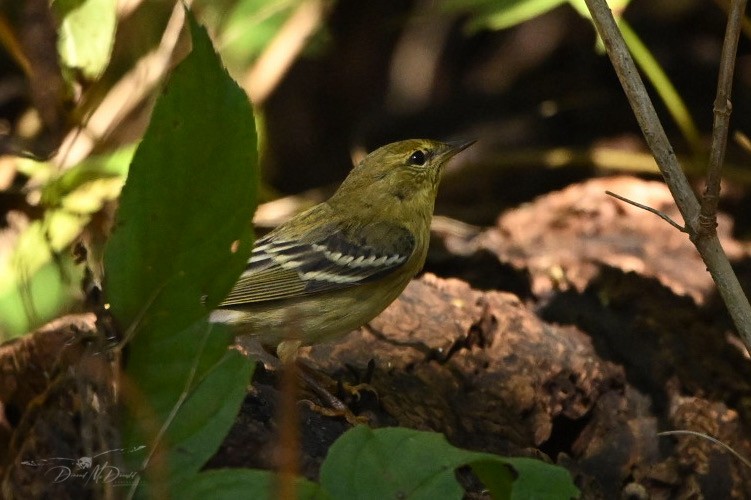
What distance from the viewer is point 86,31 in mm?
4113

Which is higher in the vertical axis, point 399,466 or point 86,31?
point 86,31

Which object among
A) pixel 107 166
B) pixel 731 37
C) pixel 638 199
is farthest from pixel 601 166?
pixel 731 37

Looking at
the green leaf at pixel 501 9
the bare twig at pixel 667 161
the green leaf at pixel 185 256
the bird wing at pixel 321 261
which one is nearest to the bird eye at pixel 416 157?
the bird wing at pixel 321 261

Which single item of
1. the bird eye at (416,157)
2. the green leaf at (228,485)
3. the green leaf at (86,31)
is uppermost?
the green leaf at (86,31)

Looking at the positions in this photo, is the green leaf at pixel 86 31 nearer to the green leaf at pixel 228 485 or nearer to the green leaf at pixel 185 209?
the green leaf at pixel 185 209

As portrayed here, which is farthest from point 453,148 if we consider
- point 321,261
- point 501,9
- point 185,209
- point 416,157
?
point 185,209

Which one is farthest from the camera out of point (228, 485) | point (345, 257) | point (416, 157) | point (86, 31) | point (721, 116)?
point (416, 157)

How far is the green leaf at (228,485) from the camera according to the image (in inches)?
74.6

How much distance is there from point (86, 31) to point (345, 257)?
1.41m

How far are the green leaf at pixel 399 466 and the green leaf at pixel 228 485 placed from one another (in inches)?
4.5

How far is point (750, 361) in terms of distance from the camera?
3.89 meters

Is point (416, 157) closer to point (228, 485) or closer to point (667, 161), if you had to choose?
point (667, 161)

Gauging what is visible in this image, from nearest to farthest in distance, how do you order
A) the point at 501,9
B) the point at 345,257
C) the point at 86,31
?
the point at 345,257 → the point at 86,31 → the point at 501,9

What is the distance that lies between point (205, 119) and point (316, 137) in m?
4.95
